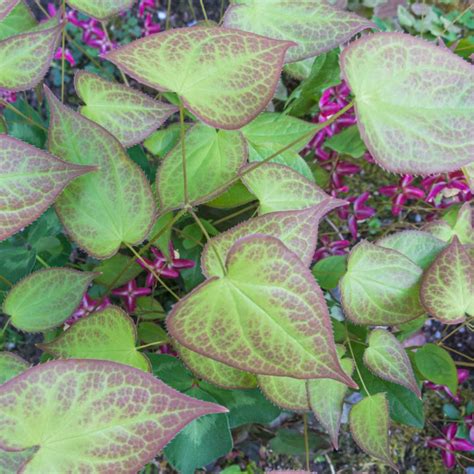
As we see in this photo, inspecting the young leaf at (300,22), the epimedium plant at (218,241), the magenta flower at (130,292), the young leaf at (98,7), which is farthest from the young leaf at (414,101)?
the magenta flower at (130,292)

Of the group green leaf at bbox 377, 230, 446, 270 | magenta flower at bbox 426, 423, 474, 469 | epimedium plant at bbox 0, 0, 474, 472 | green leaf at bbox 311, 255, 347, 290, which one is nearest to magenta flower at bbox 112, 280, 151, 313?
epimedium plant at bbox 0, 0, 474, 472

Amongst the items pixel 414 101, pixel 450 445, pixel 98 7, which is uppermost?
pixel 98 7

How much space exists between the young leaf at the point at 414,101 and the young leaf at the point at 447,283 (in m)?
0.18

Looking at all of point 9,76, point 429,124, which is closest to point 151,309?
point 9,76

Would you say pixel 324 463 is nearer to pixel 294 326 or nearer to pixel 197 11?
pixel 294 326

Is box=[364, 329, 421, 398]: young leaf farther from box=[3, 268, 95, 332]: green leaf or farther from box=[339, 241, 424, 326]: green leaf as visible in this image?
box=[3, 268, 95, 332]: green leaf

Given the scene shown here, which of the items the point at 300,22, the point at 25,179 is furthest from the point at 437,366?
the point at 25,179

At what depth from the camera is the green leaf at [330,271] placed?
87cm

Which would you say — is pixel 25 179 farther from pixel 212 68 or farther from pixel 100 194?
pixel 212 68

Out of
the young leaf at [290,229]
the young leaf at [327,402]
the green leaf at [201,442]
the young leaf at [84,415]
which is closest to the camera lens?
the young leaf at [84,415]

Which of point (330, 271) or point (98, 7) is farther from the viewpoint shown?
point (330, 271)

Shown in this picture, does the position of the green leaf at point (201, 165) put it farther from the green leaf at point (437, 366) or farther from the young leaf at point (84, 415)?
the green leaf at point (437, 366)

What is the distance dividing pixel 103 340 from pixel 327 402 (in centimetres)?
29

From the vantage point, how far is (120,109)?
2.27 feet
